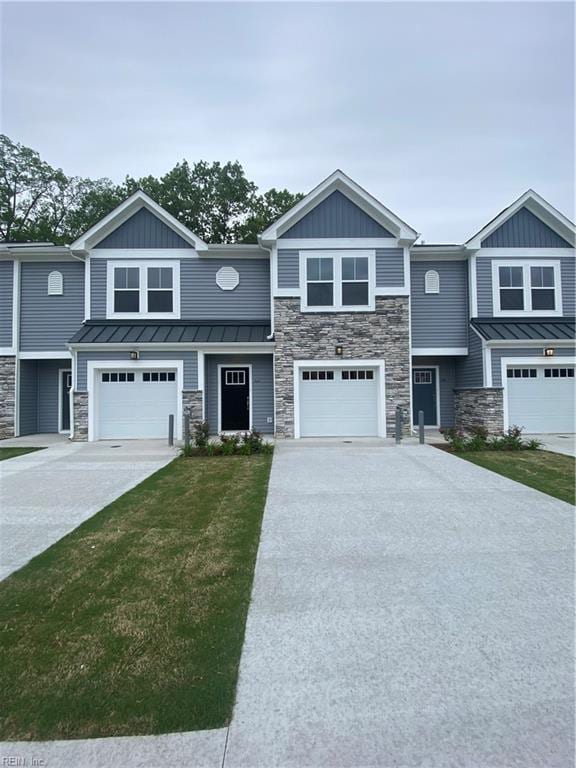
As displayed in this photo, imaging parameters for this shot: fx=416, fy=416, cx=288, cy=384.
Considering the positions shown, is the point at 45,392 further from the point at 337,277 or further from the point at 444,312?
the point at 444,312

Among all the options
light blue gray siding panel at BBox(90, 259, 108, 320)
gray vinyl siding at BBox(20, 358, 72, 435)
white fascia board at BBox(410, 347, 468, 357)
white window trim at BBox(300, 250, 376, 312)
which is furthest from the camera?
gray vinyl siding at BBox(20, 358, 72, 435)

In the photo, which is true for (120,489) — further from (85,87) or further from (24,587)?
(85,87)

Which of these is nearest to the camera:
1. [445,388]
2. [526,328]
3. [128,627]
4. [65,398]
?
[128,627]

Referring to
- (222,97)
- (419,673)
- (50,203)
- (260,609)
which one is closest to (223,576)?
(260,609)

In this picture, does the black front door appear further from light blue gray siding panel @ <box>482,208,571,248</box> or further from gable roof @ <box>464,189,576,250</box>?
light blue gray siding panel @ <box>482,208,571,248</box>

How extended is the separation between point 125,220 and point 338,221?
7.22 metres

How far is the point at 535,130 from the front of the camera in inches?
578

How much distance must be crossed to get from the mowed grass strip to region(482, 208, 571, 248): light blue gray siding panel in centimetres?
1358

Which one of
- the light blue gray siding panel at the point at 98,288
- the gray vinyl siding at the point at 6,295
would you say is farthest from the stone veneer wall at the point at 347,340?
the gray vinyl siding at the point at 6,295

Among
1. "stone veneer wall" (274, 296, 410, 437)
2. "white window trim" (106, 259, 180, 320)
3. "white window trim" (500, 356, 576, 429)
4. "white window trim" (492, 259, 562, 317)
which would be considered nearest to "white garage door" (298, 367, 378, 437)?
"stone veneer wall" (274, 296, 410, 437)

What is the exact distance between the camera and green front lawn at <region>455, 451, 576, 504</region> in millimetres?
7121

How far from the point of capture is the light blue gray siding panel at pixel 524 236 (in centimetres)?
1445

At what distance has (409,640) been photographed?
9.79ft

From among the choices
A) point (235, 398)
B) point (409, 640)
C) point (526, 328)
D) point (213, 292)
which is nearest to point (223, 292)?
point (213, 292)
